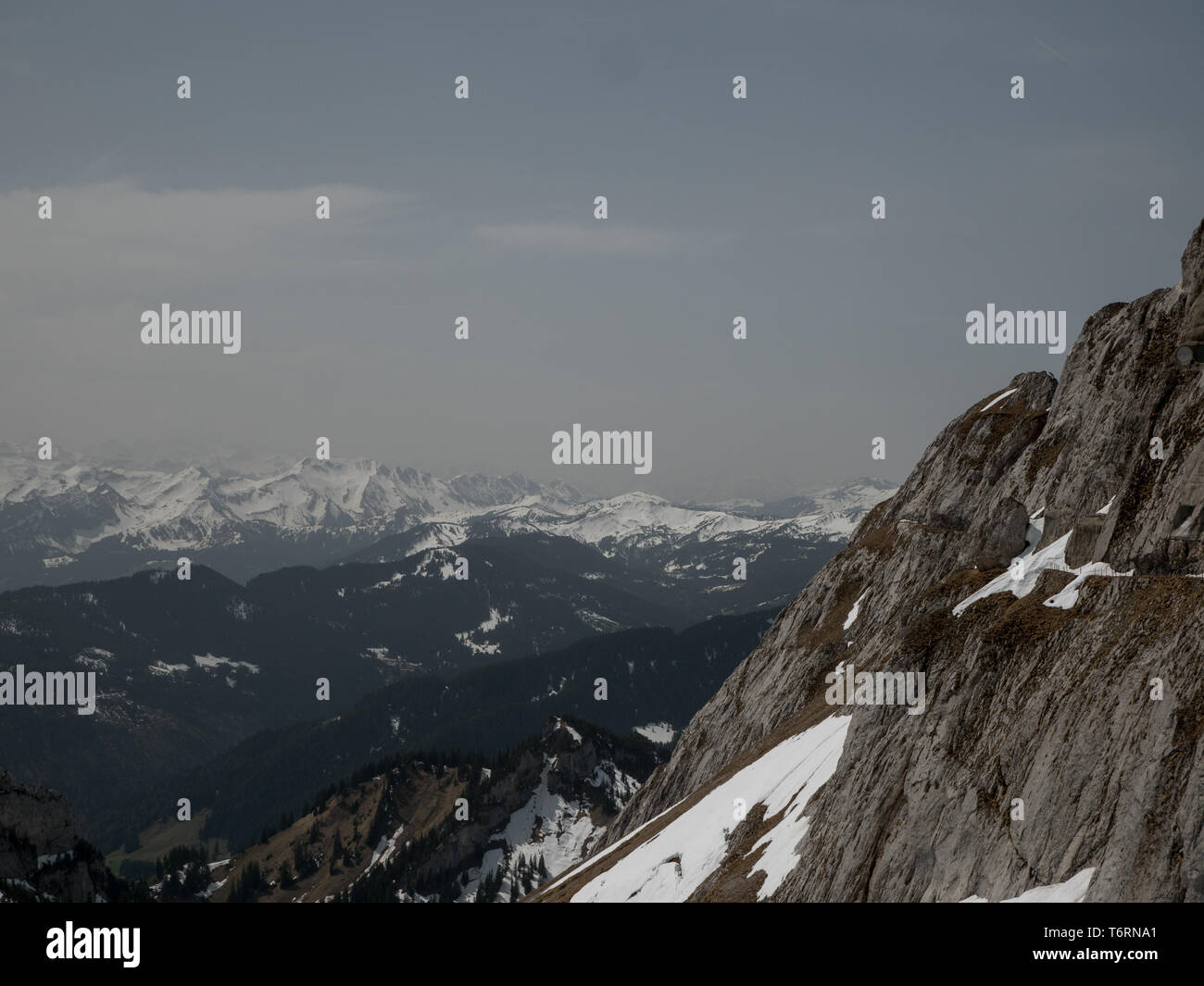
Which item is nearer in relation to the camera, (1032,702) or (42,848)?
(1032,702)

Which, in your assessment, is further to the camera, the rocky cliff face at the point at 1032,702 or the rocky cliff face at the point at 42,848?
the rocky cliff face at the point at 42,848

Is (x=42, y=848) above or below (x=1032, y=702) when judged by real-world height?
below

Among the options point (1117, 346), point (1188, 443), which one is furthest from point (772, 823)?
point (1117, 346)

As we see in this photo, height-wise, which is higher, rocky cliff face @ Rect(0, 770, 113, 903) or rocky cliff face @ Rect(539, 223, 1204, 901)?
rocky cliff face @ Rect(539, 223, 1204, 901)

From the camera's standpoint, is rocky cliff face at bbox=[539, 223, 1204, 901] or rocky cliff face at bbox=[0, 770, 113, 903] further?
rocky cliff face at bbox=[0, 770, 113, 903]

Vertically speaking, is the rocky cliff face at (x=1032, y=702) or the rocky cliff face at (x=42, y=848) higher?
the rocky cliff face at (x=1032, y=702)
